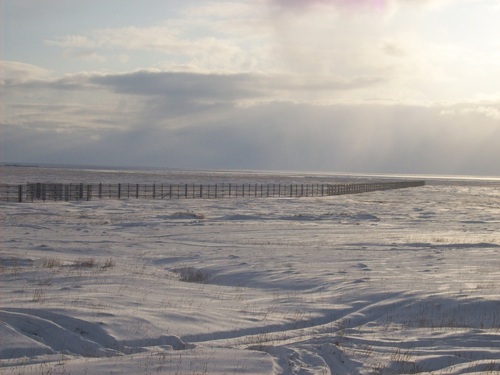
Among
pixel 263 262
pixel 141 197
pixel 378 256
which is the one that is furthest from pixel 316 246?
pixel 141 197

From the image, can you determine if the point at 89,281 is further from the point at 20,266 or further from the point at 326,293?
the point at 326,293

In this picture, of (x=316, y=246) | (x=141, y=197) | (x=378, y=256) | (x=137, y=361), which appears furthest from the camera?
(x=141, y=197)

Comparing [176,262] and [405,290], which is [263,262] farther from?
[405,290]

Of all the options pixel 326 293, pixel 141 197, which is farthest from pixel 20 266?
pixel 141 197

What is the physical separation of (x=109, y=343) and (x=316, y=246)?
526 inches

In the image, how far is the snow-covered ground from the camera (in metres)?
7.69

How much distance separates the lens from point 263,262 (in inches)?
662

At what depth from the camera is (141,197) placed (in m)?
52.4

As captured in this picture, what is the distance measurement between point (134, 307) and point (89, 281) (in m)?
2.87

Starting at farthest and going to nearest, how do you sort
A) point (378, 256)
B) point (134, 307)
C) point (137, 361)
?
point (378, 256), point (134, 307), point (137, 361)

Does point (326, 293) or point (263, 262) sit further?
point (263, 262)

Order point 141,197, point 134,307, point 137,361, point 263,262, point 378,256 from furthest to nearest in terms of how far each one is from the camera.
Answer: point 141,197, point 378,256, point 263,262, point 134,307, point 137,361

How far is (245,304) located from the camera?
442 inches

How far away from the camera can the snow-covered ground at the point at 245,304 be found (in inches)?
303
